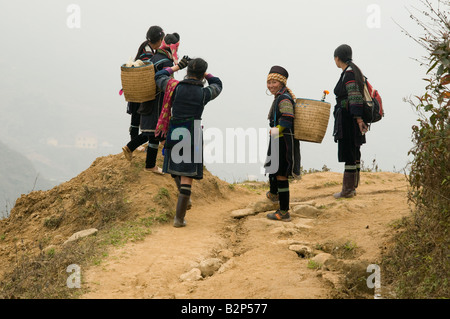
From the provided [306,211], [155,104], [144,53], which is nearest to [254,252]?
[306,211]

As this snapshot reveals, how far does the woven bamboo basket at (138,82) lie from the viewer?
672cm

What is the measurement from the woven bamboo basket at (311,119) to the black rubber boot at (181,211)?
169 cm

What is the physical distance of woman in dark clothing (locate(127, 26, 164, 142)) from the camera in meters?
7.10

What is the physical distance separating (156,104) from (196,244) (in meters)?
2.30

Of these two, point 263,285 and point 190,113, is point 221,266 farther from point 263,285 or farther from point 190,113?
point 190,113

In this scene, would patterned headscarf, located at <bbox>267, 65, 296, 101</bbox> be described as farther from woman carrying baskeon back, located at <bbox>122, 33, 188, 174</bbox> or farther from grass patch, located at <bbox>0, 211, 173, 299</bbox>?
grass patch, located at <bbox>0, 211, 173, 299</bbox>

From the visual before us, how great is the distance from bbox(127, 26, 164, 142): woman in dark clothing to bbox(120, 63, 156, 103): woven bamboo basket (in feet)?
1.82

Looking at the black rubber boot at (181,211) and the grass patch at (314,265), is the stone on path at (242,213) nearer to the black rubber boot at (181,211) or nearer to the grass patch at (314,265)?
the black rubber boot at (181,211)

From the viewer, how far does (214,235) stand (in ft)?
20.7

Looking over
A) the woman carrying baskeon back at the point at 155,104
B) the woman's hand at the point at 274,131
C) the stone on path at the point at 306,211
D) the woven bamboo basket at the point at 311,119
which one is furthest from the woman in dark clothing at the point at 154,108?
the stone on path at the point at 306,211

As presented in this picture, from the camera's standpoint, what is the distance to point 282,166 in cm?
651

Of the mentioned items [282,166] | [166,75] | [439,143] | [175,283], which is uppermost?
[166,75]

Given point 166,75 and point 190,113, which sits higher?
point 166,75

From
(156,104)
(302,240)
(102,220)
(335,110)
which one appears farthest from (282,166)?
(102,220)
